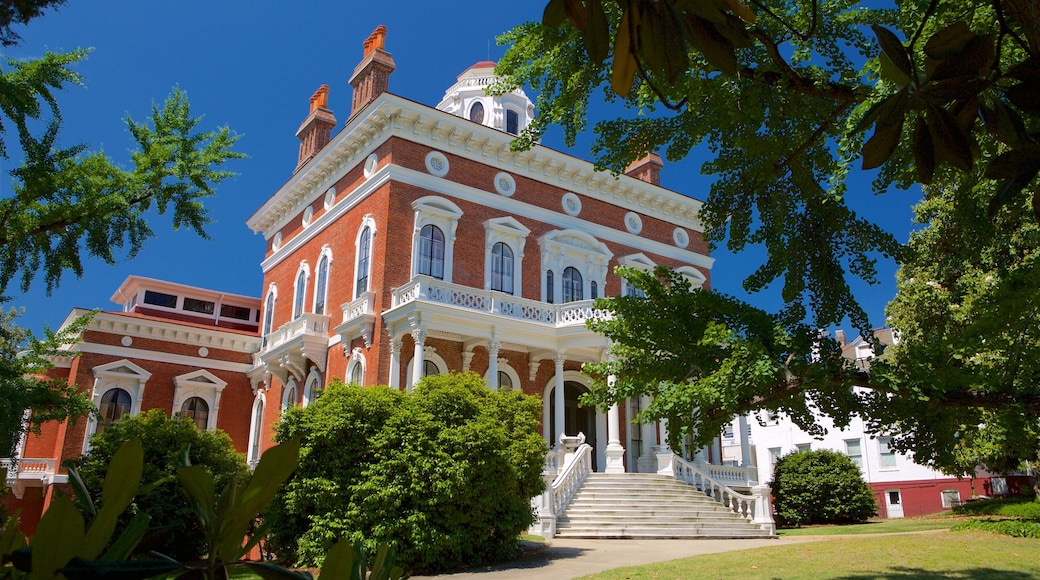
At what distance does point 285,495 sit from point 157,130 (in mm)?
6310

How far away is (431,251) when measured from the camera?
2316cm

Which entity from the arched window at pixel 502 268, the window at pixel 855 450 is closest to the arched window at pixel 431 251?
the arched window at pixel 502 268

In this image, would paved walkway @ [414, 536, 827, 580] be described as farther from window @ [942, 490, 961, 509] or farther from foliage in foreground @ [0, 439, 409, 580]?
window @ [942, 490, 961, 509]

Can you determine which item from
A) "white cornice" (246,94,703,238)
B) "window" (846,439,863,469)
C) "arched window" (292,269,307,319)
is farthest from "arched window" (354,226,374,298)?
"window" (846,439,863,469)

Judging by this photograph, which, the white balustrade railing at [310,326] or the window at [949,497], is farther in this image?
the window at [949,497]

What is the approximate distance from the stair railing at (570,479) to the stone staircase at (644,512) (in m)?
0.18

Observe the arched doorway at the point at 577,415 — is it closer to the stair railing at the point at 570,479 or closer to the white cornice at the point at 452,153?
the stair railing at the point at 570,479

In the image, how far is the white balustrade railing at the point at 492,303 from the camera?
20.8 m

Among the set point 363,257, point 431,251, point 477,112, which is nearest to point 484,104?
point 477,112

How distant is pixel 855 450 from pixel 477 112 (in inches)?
1101

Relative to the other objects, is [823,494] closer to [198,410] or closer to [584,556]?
[584,556]

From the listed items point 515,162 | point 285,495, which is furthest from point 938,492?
point 285,495

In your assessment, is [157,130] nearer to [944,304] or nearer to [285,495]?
[285,495]

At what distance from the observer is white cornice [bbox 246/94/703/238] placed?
22875mm
